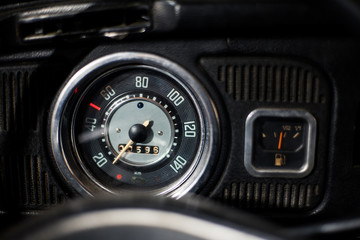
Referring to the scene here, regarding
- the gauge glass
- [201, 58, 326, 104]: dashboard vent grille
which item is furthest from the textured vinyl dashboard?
the gauge glass

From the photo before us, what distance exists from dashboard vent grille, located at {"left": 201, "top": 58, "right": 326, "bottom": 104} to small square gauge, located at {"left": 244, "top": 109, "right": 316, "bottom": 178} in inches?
2.5

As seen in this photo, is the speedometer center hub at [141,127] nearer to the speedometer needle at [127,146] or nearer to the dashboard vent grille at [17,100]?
the speedometer needle at [127,146]

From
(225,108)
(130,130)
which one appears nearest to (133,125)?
(130,130)

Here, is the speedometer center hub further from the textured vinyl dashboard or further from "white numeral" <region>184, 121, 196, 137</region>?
the textured vinyl dashboard

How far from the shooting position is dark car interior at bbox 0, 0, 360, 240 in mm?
1646

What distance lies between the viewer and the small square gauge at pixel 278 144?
5.63ft

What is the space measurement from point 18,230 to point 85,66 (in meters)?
0.90

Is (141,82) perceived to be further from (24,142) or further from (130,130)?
(24,142)

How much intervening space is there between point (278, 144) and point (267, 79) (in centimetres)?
26

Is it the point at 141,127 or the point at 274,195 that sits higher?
the point at 141,127

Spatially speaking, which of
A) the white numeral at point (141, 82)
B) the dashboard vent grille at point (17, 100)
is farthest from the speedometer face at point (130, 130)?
the dashboard vent grille at point (17, 100)

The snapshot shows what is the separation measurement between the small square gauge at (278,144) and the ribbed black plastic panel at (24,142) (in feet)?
2.64

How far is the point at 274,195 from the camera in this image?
1774 mm

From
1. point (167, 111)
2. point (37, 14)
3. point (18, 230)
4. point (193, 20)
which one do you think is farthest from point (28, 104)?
point (18, 230)
